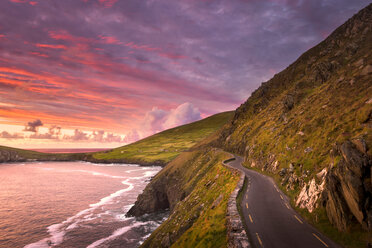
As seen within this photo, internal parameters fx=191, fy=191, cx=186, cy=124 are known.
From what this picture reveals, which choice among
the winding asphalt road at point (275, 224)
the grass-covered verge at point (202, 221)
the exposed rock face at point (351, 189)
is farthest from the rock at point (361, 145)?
the grass-covered verge at point (202, 221)

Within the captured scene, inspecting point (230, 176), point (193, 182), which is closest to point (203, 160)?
point (193, 182)

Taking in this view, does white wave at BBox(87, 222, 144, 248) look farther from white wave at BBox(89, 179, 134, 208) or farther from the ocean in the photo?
white wave at BBox(89, 179, 134, 208)

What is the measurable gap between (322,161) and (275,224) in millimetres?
14953

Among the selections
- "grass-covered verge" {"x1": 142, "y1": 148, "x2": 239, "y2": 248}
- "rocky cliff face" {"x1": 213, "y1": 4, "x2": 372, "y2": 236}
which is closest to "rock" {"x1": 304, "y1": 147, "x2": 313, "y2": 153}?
"rocky cliff face" {"x1": 213, "y1": 4, "x2": 372, "y2": 236}

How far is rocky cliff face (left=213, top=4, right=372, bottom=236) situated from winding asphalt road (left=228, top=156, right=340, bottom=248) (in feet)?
7.53

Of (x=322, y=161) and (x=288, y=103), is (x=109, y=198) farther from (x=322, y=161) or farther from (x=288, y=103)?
(x=288, y=103)

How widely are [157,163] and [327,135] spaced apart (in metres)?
174

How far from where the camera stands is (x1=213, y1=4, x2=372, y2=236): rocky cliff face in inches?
736

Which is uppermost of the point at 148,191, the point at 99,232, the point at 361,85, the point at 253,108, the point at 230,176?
the point at 253,108

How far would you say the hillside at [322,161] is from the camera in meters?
18.5

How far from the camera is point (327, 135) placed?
33.9 m

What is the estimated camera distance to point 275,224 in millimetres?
20969

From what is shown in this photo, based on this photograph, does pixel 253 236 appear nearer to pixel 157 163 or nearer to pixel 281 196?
pixel 281 196

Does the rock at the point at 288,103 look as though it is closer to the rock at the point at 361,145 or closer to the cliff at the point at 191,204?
the cliff at the point at 191,204
